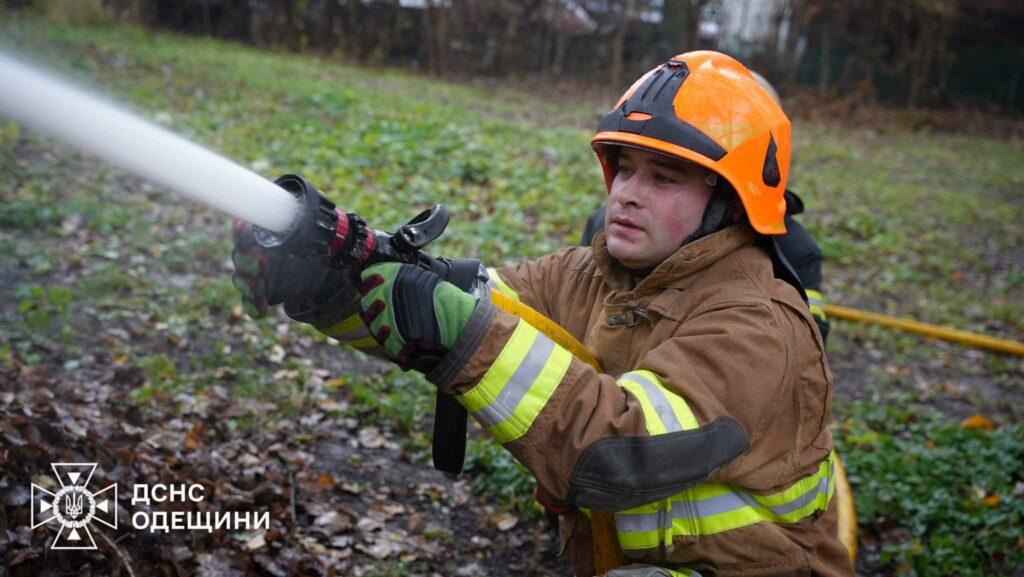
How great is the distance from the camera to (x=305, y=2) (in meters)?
17.5

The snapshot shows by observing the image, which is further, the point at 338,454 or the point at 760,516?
the point at 338,454

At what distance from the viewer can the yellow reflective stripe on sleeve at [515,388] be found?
6.64ft

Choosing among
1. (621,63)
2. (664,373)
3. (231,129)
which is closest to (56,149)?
(231,129)

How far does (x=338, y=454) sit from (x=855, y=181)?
10.0 meters

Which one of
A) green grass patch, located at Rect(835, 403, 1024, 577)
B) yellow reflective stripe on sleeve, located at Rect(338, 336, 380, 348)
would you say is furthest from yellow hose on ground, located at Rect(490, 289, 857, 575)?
green grass patch, located at Rect(835, 403, 1024, 577)

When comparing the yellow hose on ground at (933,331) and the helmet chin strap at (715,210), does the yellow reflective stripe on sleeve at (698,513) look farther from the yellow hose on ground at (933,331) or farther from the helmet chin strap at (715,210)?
the yellow hose on ground at (933,331)

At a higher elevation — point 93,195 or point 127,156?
point 127,156

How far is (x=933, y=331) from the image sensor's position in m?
6.64

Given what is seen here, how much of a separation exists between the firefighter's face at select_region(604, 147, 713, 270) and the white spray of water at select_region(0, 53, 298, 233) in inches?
38.3

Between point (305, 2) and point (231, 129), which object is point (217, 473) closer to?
point (231, 129)

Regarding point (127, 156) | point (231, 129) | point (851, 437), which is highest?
point (127, 156)

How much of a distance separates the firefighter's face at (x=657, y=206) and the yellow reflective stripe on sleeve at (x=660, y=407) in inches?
20.2

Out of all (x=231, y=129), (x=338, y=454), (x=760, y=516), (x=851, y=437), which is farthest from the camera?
(x=231, y=129)

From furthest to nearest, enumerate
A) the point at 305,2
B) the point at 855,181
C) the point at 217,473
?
the point at 305,2, the point at 855,181, the point at 217,473
